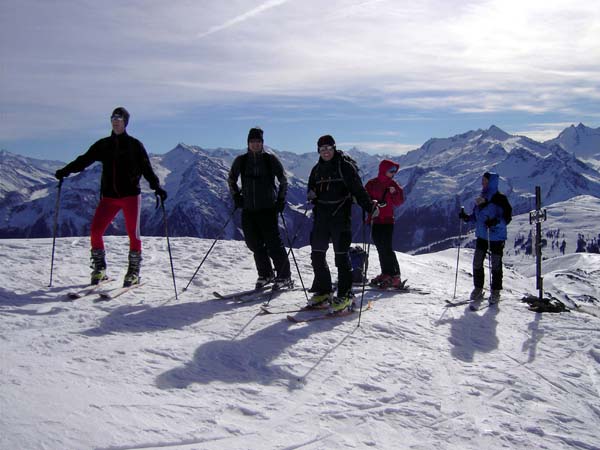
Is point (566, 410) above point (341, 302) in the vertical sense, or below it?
below

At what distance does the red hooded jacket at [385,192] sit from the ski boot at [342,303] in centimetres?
302

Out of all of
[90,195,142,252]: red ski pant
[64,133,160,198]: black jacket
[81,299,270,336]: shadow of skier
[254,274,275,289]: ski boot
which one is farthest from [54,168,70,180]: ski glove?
[254,274,275,289]: ski boot

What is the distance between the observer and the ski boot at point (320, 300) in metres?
8.26

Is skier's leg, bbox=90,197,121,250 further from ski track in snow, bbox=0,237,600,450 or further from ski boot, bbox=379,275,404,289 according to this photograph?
ski boot, bbox=379,275,404,289

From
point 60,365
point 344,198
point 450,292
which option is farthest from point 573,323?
point 60,365

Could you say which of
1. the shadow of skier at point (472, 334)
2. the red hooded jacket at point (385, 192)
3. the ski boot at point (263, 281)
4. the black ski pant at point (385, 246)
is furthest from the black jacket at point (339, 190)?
the black ski pant at point (385, 246)

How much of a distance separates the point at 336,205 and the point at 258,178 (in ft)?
5.69

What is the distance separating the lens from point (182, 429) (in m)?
4.03

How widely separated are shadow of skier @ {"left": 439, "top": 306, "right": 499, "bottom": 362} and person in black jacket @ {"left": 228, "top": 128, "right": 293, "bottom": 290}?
3.50 meters

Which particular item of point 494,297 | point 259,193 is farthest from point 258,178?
point 494,297

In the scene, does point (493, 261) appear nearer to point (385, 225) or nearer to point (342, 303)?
point (385, 225)

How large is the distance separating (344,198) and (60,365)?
491cm

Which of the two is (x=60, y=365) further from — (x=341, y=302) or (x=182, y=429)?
(x=341, y=302)

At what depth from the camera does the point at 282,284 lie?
31.6 ft
